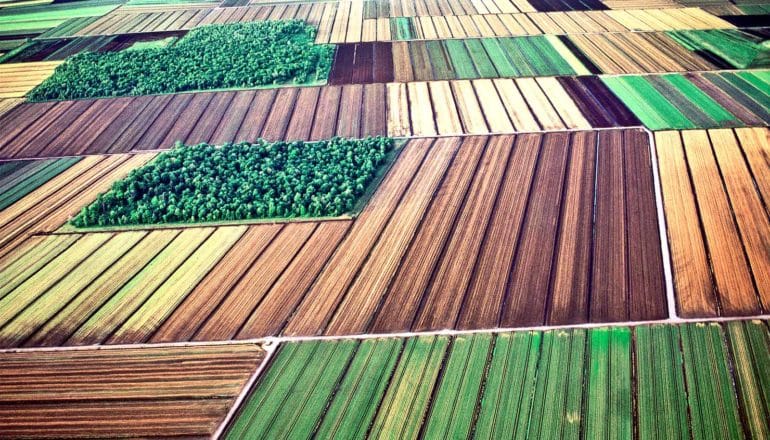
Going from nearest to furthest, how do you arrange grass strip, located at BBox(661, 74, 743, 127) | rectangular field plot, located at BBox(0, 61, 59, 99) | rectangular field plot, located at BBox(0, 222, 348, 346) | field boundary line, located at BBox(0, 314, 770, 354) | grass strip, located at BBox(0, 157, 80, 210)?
field boundary line, located at BBox(0, 314, 770, 354)
rectangular field plot, located at BBox(0, 222, 348, 346)
grass strip, located at BBox(0, 157, 80, 210)
grass strip, located at BBox(661, 74, 743, 127)
rectangular field plot, located at BBox(0, 61, 59, 99)

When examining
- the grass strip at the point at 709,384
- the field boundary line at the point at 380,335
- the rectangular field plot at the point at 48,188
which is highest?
the rectangular field plot at the point at 48,188

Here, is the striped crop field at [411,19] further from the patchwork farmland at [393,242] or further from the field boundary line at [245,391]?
the field boundary line at [245,391]

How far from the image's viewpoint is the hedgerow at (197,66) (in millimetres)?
40812

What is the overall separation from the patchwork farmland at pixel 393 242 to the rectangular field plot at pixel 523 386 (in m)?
0.08

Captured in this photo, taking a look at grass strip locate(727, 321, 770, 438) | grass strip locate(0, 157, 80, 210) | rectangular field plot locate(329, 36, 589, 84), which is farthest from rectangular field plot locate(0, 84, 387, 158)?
grass strip locate(727, 321, 770, 438)

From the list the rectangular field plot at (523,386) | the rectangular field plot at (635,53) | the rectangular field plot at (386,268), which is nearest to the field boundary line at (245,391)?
the rectangular field plot at (523,386)

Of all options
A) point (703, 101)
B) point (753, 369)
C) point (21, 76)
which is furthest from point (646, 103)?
point (21, 76)

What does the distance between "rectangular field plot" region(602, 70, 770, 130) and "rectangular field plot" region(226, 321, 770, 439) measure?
17.6m

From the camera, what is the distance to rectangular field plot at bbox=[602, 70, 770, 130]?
32156 millimetres

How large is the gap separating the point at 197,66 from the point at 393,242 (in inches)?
1108

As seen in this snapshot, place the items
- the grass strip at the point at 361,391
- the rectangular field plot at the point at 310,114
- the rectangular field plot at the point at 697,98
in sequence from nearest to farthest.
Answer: the grass strip at the point at 361,391 < the rectangular field plot at the point at 697,98 < the rectangular field plot at the point at 310,114

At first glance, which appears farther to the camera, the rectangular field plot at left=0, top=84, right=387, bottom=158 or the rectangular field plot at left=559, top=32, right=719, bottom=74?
the rectangular field plot at left=559, top=32, right=719, bottom=74

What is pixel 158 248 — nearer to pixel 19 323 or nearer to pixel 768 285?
pixel 19 323

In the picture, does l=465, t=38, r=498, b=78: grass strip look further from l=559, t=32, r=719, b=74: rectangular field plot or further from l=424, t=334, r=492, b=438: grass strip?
l=424, t=334, r=492, b=438: grass strip
